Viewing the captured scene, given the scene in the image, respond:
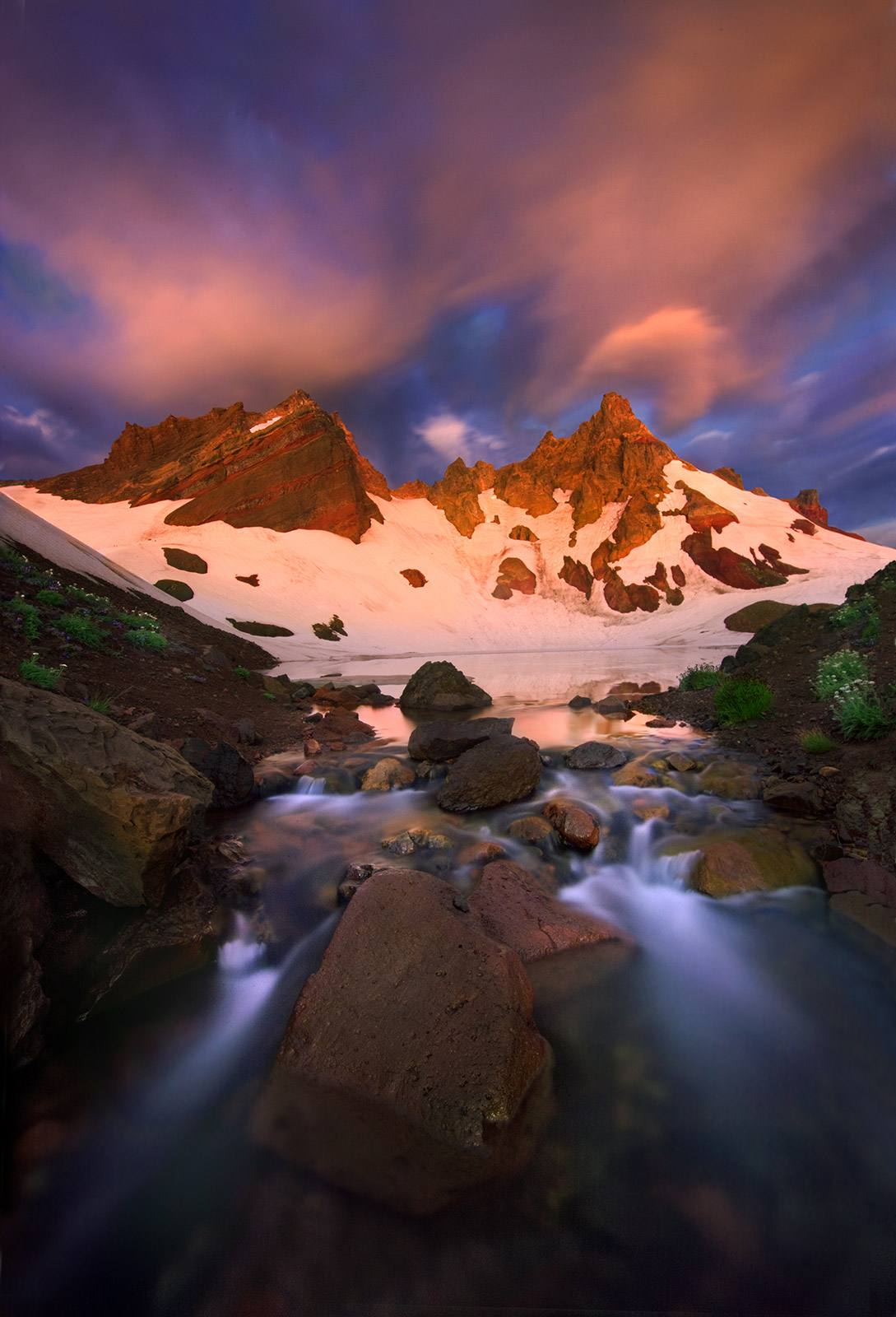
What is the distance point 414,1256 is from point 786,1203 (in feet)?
5.97

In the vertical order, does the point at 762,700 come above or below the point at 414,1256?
above

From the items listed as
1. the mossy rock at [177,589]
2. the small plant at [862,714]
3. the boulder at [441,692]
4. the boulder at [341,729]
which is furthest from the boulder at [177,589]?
the small plant at [862,714]

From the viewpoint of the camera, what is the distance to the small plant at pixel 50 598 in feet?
33.0

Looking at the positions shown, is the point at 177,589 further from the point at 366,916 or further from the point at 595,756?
the point at 366,916

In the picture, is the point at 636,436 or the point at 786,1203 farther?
the point at 636,436

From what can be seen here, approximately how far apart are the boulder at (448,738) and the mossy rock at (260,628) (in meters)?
26.6

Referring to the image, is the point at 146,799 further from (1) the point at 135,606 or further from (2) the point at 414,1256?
(1) the point at 135,606

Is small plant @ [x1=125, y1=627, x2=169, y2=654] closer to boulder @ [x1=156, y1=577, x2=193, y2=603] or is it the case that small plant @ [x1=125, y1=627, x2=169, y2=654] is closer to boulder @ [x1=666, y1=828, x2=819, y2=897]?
boulder @ [x1=666, y1=828, x2=819, y2=897]

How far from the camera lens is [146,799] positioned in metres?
3.73

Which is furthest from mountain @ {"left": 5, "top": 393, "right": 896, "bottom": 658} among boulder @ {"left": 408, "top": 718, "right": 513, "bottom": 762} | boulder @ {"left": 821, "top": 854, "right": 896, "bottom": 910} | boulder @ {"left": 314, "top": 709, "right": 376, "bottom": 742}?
boulder @ {"left": 821, "top": 854, "right": 896, "bottom": 910}

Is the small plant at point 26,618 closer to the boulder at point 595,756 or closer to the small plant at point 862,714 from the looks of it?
the boulder at point 595,756

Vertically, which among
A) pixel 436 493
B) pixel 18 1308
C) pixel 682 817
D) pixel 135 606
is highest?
pixel 436 493

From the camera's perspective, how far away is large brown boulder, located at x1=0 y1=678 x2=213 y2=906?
3.62 meters

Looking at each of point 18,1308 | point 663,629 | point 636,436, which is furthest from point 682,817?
point 636,436
